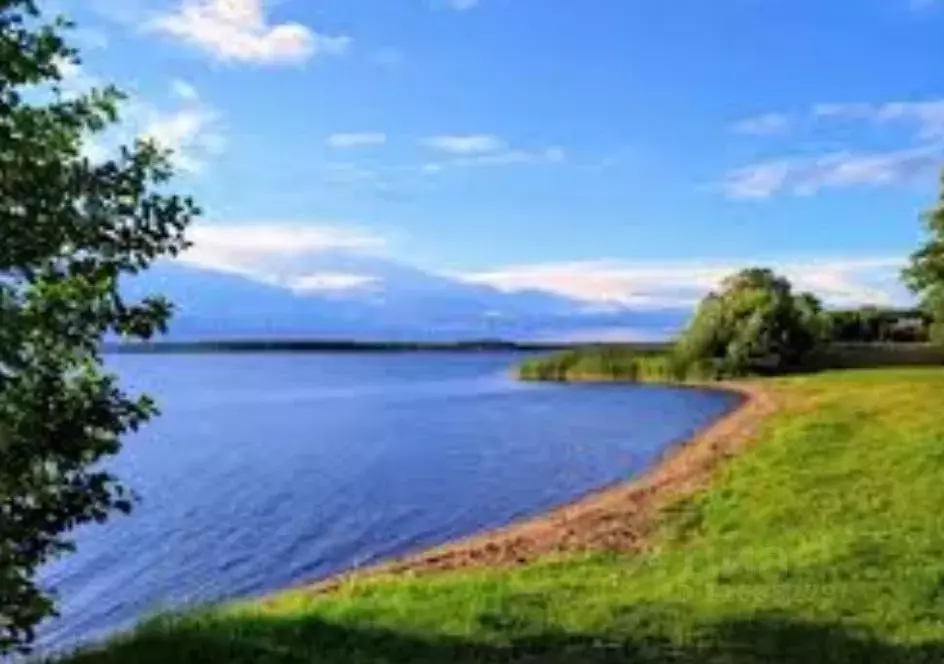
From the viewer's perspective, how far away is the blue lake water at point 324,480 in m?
36.4

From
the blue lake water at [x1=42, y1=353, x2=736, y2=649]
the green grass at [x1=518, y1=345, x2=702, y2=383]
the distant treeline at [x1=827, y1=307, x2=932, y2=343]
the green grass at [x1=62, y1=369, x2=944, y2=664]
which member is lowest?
the blue lake water at [x1=42, y1=353, x2=736, y2=649]

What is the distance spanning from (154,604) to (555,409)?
67000mm

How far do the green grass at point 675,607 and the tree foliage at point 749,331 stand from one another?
91.4 metres

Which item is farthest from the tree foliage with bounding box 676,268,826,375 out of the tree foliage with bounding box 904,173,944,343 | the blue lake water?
the tree foliage with bounding box 904,173,944,343

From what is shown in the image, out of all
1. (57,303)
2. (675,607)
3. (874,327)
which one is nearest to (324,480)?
(675,607)

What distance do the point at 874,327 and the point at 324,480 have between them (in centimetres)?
10366

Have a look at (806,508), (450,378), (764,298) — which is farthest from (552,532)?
(450,378)

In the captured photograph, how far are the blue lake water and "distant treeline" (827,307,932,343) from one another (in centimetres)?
3727

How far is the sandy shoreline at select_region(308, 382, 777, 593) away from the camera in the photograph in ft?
105

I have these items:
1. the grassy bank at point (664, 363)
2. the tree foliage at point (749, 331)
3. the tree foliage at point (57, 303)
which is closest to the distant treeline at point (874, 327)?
the grassy bank at point (664, 363)

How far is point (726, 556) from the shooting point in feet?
83.2

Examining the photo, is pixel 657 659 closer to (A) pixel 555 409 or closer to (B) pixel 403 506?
(B) pixel 403 506

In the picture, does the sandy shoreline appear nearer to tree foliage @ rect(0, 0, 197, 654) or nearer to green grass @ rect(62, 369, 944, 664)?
green grass @ rect(62, 369, 944, 664)

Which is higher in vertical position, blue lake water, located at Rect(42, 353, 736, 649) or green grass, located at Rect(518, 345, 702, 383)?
green grass, located at Rect(518, 345, 702, 383)
